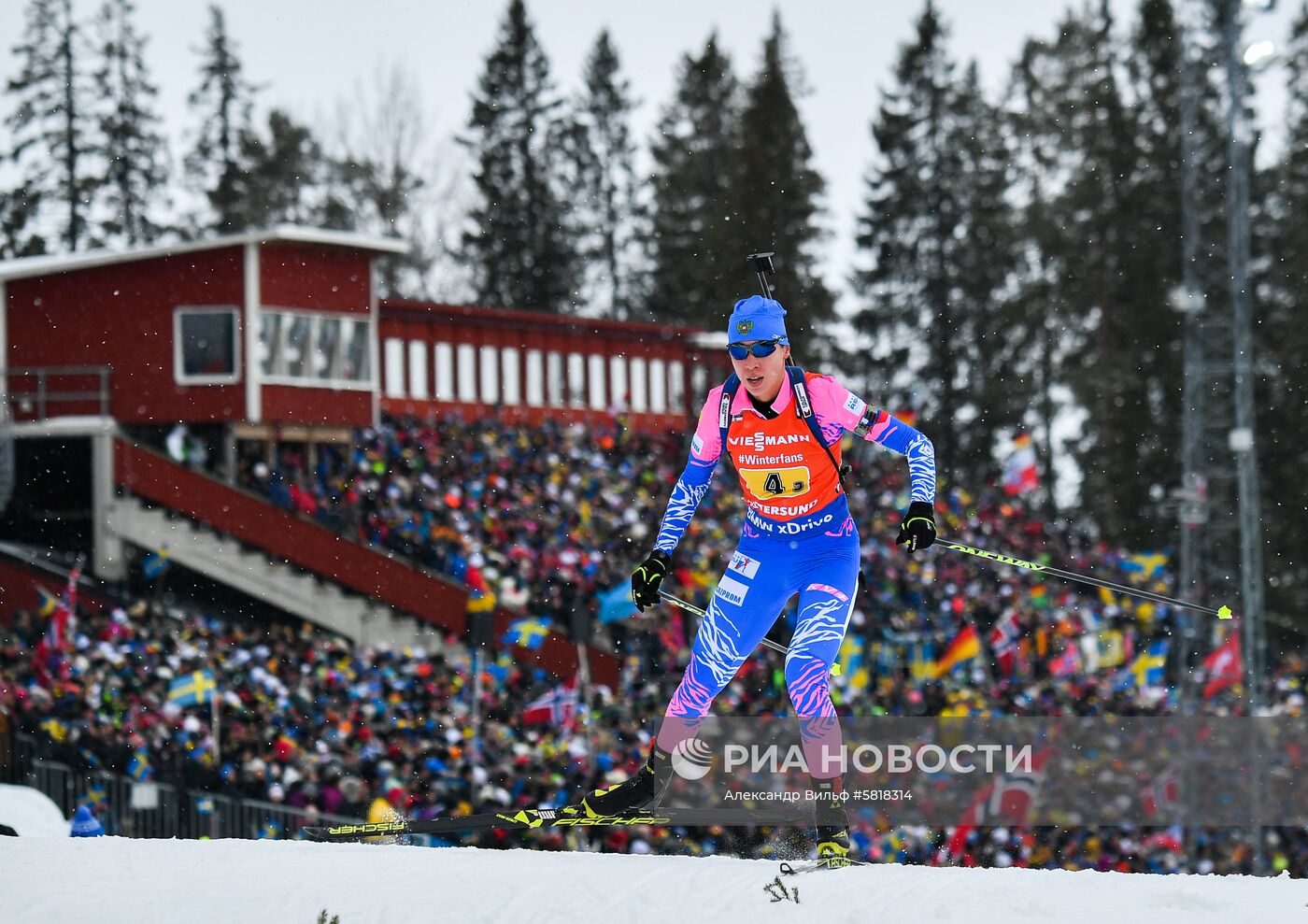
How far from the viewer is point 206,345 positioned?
23.7 m

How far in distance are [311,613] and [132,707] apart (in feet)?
22.4

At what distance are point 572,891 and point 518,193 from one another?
35.2 metres

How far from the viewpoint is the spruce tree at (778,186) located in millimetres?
37312

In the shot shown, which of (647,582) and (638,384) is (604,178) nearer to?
(638,384)

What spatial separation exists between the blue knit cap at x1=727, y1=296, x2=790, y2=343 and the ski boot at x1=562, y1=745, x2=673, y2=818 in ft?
6.33

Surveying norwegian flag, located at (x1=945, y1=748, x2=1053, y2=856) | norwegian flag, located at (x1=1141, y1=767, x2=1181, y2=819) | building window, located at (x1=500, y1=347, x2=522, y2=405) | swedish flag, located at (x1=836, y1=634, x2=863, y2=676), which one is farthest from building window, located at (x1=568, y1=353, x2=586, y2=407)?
norwegian flag, located at (x1=945, y1=748, x2=1053, y2=856)

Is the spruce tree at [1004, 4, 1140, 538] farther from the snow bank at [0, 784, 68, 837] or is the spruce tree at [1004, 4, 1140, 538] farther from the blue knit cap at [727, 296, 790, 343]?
the blue knit cap at [727, 296, 790, 343]

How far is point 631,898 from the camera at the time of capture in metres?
6.43

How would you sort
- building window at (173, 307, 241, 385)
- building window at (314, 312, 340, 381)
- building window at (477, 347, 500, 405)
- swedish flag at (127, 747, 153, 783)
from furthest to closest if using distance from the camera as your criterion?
building window at (477, 347, 500, 405), building window at (314, 312, 340, 381), building window at (173, 307, 241, 385), swedish flag at (127, 747, 153, 783)

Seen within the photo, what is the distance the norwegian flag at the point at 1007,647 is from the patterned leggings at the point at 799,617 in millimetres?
11328

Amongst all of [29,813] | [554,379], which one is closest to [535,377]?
[554,379]

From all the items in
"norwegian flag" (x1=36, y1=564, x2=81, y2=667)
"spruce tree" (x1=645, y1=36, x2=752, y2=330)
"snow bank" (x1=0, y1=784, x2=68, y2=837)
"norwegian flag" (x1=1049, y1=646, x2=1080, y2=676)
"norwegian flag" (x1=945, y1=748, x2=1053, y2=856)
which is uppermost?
"spruce tree" (x1=645, y1=36, x2=752, y2=330)

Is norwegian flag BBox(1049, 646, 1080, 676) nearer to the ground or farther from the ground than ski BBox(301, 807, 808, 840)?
nearer to the ground

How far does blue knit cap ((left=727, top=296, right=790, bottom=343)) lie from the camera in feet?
22.2
